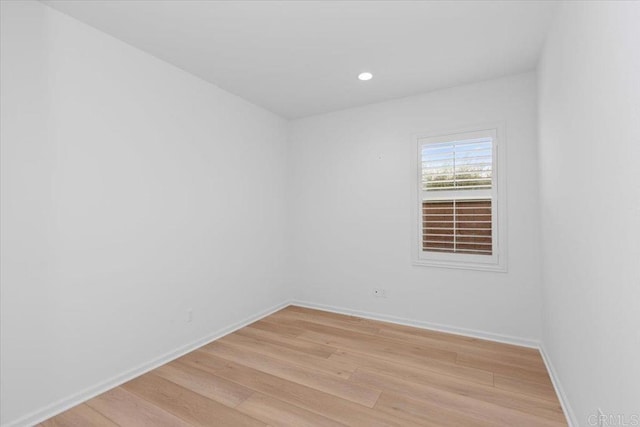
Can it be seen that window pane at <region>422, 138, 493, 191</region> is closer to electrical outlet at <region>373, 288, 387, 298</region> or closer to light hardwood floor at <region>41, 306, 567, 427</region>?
electrical outlet at <region>373, 288, 387, 298</region>

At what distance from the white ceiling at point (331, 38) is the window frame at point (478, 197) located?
21.5 inches

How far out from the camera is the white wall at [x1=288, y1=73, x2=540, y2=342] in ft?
9.48

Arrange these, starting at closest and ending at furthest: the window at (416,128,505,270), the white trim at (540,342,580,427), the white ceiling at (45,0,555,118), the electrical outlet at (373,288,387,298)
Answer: the white trim at (540,342,580,427) → the white ceiling at (45,0,555,118) → the window at (416,128,505,270) → the electrical outlet at (373,288,387,298)

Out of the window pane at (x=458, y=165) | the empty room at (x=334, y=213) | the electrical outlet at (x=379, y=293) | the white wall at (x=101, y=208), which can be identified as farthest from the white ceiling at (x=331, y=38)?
the electrical outlet at (x=379, y=293)

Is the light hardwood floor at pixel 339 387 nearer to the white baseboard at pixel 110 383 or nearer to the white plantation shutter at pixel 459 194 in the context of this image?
the white baseboard at pixel 110 383

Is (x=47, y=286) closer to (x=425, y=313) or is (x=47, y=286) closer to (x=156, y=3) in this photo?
(x=156, y=3)

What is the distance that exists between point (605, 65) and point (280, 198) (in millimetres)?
3484

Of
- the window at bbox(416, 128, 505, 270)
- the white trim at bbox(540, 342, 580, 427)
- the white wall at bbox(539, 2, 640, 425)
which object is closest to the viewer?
the white wall at bbox(539, 2, 640, 425)

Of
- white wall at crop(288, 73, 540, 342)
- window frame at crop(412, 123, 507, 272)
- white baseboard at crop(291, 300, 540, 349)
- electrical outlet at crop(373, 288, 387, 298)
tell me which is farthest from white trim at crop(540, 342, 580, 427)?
electrical outlet at crop(373, 288, 387, 298)

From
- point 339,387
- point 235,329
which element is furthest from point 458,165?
point 235,329

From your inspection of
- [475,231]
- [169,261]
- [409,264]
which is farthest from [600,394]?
[169,261]

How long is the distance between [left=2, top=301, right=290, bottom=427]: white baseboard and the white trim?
2949mm

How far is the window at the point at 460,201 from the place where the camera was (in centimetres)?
303

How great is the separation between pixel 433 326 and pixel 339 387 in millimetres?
1571
